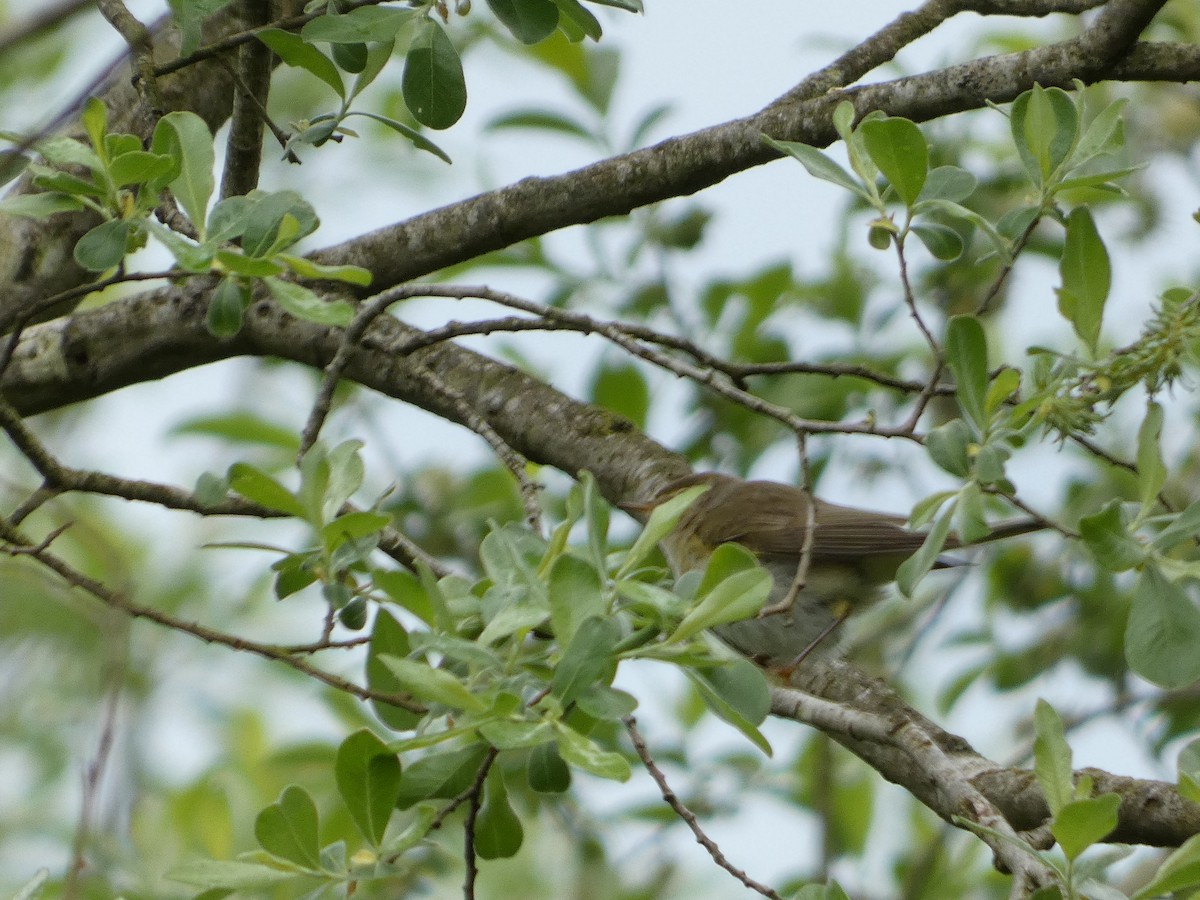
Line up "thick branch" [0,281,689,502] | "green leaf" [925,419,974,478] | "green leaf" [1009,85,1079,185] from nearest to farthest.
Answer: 1. "green leaf" [925,419,974,478]
2. "green leaf" [1009,85,1079,185]
3. "thick branch" [0,281,689,502]

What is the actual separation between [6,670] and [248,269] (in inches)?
127

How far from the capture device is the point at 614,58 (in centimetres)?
414

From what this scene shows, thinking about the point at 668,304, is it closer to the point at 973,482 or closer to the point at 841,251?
the point at 841,251

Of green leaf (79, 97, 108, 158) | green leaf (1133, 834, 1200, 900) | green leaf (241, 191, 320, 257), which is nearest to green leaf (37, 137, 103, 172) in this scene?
green leaf (79, 97, 108, 158)

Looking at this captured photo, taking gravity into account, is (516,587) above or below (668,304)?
below

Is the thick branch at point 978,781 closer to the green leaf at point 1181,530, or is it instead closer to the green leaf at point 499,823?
the green leaf at point 1181,530

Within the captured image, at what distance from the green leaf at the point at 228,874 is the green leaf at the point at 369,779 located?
126 mm

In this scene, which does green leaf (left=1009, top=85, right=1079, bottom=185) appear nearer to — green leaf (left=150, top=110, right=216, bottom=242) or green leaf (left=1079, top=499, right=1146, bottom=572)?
green leaf (left=1079, top=499, right=1146, bottom=572)

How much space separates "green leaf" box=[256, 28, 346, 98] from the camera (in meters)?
2.22

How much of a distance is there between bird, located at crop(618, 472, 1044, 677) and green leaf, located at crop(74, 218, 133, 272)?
199cm

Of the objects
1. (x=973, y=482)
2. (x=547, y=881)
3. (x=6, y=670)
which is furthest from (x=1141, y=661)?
(x=547, y=881)

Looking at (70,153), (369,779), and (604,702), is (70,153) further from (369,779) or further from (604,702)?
(604,702)

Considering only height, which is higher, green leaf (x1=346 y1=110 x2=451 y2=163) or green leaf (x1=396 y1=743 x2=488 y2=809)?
green leaf (x1=346 y1=110 x2=451 y2=163)

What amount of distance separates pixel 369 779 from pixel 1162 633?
41.5 inches
